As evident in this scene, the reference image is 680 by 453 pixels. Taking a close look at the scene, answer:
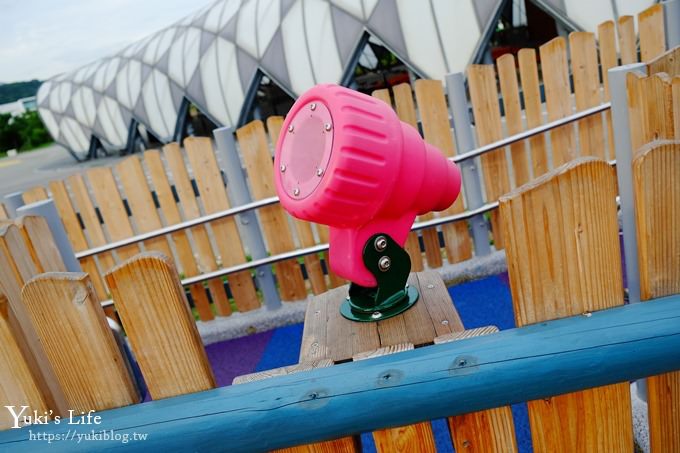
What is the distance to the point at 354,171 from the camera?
1.06 meters

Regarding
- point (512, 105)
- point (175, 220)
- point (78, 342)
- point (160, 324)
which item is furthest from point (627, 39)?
point (78, 342)

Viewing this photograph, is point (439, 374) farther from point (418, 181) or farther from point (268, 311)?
point (268, 311)

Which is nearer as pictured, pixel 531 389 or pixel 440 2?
pixel 531 389

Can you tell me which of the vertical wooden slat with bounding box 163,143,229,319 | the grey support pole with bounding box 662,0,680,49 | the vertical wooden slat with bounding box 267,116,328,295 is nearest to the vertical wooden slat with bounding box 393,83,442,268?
the vertical wooden slat with bounding box 267,116,328,295

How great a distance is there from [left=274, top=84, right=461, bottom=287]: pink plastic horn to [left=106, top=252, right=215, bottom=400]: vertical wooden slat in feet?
1.11

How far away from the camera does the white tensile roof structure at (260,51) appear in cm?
1201

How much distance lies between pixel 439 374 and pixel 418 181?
18.9 inches

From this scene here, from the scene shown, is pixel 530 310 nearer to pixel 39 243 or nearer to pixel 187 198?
pixel 39 243

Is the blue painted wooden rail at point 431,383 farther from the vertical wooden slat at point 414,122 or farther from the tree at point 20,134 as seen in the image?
the tree at point 20,134

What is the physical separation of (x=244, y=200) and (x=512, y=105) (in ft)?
7.15

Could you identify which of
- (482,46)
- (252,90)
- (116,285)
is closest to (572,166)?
(116,285)

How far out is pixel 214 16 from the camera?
57.6 feet

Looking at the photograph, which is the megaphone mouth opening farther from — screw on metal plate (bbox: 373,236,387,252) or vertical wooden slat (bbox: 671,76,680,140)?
vertical wooden slat (bbox: 671,76,680,140)

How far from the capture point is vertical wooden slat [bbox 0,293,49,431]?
1.00 meters
